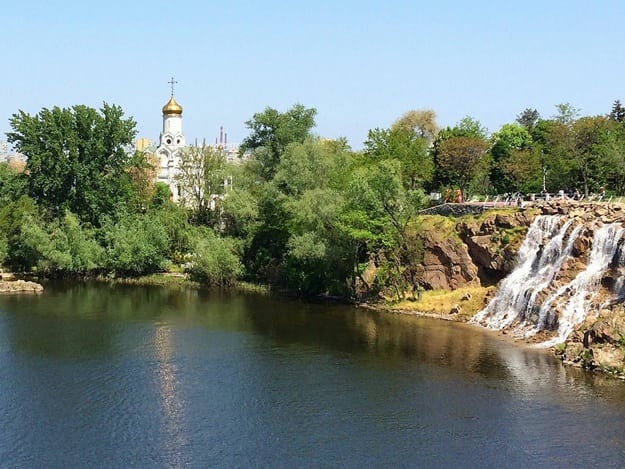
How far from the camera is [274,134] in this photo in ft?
292

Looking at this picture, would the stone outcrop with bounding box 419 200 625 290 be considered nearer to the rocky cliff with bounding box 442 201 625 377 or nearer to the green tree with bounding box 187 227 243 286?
the rocky cliff with bounding box 442 201 625 377

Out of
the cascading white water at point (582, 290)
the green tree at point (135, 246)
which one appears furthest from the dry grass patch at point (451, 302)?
the green tree at point (135, 246)

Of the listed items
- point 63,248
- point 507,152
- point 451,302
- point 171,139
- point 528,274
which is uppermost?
point 171,139

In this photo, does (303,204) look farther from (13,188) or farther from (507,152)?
(13,188)

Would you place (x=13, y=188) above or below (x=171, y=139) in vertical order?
below

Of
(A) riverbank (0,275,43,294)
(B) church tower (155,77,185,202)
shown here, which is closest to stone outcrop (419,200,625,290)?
(A) riverbank (0,275,43,294)

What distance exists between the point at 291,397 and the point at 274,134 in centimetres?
5110

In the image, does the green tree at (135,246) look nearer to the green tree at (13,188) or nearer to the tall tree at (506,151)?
the green tree at (13,188)

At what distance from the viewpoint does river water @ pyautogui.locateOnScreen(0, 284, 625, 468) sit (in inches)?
1350

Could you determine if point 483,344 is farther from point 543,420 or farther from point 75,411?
point 75,411

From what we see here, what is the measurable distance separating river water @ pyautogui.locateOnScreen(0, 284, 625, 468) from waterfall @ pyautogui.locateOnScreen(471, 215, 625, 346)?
8.78 feet

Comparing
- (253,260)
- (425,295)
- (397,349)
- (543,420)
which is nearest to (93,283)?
(253,260)

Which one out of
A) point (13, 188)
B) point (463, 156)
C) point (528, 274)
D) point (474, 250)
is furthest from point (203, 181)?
point (528, 274)

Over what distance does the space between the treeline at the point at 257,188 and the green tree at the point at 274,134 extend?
15 cm
